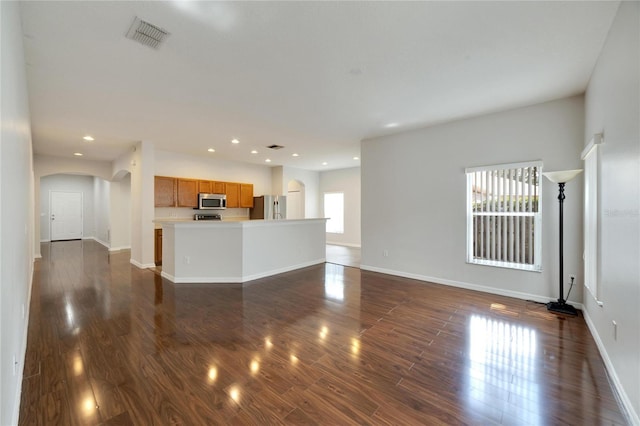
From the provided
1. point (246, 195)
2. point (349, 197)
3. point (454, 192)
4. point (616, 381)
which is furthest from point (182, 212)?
point (616, 381)

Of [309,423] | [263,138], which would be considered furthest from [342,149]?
[309,423]

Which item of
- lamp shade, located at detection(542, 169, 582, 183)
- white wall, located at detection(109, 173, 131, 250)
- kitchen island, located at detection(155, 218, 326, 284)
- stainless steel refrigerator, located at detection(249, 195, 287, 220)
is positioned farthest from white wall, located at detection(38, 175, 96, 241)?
lamp shade, located at detection(542, 169, 582, 183)

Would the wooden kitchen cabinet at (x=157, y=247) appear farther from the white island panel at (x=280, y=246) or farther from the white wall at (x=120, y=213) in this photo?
the white wall at (x=120, y=213)

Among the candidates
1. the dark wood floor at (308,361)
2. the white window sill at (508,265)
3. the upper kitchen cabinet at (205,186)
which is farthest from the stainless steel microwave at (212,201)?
the white window sill at (508,265)

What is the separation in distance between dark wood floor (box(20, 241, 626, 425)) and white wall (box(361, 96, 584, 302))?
591 millimetres

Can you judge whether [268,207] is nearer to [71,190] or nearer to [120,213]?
[120,213]

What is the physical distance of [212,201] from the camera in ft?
24.4

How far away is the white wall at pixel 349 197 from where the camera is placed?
938 centimetres

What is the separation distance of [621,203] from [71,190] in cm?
1501

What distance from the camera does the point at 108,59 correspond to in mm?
2641

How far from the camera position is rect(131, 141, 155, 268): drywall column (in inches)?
225

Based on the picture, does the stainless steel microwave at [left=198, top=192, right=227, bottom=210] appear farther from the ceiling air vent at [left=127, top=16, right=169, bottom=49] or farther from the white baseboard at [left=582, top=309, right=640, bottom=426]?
the white baseboard at [left=582, top=309, right=640, bottom=426]

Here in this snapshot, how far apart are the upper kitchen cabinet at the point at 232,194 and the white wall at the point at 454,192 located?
4.15 m

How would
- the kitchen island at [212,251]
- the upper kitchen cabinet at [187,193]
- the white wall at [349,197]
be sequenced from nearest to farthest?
the kitchen island at [212,251]
the upper kitchen cabinet at [187,193]
the white wall at [349,197]
